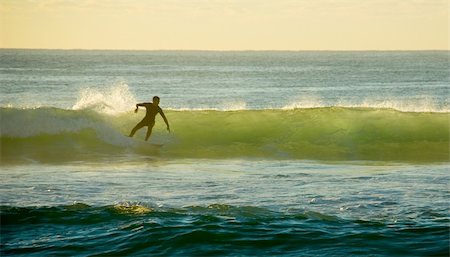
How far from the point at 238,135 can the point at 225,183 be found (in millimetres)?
10622

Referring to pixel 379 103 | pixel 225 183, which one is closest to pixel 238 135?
pixel 225 183

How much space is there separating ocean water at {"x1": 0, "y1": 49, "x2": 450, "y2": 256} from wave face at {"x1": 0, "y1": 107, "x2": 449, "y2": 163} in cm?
6

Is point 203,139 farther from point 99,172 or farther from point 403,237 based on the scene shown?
point 403,237

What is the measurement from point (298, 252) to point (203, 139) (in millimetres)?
16471

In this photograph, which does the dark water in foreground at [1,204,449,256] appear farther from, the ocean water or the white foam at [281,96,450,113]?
the white foam at [281,96,450,113]

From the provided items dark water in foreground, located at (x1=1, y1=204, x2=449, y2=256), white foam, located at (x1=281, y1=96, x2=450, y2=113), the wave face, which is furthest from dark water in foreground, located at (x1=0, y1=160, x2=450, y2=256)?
white foam, located at (x1=281, y1=96, x2=450, y2=113)

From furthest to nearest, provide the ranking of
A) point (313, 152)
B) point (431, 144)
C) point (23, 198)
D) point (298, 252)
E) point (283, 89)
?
1. point (283, 89)
2. point (431, 144)
3. point (313, 152)
4. point (23, 198)
5. point (298, 252)

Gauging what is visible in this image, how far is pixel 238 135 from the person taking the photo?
27.5 meters

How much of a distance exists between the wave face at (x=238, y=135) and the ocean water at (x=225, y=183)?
0.20 feet

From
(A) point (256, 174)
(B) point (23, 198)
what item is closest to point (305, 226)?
(B) point (23, 198)

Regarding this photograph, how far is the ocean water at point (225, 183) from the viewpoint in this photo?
37.7ft

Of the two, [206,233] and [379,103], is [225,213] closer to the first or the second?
[206,233]

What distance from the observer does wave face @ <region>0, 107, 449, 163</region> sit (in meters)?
23.9

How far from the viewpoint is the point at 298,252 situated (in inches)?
428
